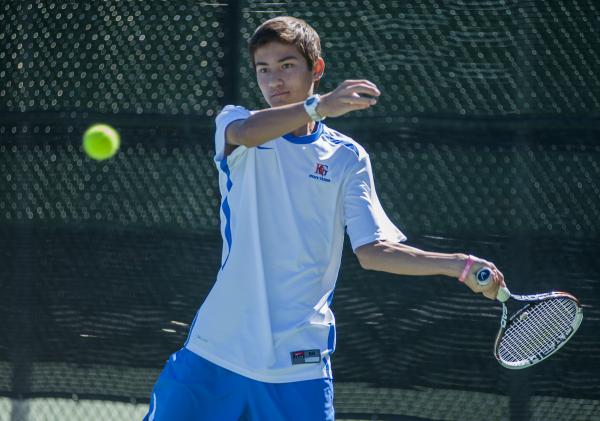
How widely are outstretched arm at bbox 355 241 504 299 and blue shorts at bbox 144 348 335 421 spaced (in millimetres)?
365

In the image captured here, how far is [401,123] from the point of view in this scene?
12.8 ft

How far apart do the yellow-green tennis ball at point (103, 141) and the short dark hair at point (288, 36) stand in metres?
1.40

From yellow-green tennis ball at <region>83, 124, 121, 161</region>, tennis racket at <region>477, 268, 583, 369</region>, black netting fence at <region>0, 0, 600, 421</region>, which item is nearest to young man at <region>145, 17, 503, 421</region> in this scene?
tennis racket at <region>477, 268, 583, 369</region>

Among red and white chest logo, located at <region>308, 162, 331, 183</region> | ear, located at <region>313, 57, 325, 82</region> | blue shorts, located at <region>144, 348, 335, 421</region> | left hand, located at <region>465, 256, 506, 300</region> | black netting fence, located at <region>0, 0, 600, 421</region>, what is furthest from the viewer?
black netting fence, located at <region>0, 0, 600, 421</region>

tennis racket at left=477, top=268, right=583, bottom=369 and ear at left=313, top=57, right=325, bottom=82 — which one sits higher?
ear at left=313, top=57, right=325, bottom=82

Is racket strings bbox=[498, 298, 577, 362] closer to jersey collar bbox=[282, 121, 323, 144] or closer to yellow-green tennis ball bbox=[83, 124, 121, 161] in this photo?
jersey collar bbox=[282, 121, 323, 144]

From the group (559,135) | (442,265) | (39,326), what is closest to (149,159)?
(39,326)

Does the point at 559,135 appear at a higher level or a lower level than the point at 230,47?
lower

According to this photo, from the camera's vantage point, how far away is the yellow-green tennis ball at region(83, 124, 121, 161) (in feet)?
13.5

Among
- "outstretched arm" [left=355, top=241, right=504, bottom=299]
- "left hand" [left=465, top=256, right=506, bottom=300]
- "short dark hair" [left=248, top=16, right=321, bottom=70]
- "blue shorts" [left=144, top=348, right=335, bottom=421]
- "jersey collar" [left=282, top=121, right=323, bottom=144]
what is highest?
"short dark hair" [left=248, top=16, right=321, bottom=70]

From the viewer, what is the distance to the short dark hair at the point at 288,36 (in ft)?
9.14

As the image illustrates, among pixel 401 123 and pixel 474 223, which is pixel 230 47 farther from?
pixel 474 223

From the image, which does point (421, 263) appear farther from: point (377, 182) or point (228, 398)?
point (377, 182)

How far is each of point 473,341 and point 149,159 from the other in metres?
1.47
